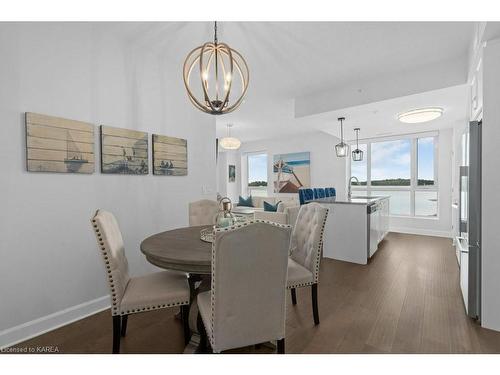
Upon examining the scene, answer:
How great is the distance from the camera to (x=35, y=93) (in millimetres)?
2016

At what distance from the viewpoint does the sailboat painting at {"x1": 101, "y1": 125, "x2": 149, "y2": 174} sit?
245cm

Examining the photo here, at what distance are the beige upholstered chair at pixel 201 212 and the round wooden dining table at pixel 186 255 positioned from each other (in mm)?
613

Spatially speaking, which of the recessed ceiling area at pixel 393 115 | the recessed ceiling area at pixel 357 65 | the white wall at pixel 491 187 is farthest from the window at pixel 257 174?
the white wall at pixel 491 187

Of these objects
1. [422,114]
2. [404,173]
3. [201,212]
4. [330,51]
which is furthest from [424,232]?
[201,212]

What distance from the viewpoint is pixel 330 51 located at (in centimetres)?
290

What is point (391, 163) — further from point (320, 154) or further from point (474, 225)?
point (474, 225)

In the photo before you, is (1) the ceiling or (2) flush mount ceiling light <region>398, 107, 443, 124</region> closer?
(1) the ceiling

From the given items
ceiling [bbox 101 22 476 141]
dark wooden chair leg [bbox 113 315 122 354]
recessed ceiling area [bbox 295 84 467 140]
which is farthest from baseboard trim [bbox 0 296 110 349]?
recessed ceiling area [bbox 295 84 467 140]

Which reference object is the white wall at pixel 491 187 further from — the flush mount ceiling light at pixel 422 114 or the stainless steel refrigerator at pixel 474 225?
the flush mount ceiling light at pixel 422 114

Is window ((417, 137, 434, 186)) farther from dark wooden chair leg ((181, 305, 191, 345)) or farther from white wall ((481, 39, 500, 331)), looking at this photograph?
dark wooden chair leg ((181, 305, 191, 345))

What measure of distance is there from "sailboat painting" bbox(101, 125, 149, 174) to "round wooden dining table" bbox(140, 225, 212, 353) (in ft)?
2.97

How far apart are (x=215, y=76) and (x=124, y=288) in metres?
2.30

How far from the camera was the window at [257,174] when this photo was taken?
28.0 feet

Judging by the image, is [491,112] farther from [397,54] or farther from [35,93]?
[35,93]
